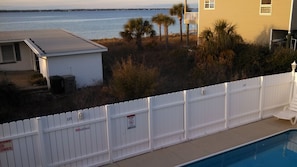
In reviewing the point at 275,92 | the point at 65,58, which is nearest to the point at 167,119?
the point at 275,92

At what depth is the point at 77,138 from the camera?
7.79 metres

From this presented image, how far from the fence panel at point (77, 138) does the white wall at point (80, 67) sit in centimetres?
1138

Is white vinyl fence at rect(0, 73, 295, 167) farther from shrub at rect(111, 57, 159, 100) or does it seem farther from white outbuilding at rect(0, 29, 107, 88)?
white outbuilding at rect(0, 29, 107, 88)

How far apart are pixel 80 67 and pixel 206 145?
11930mm

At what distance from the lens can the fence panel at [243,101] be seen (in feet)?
33.8

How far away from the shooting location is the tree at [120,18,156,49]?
31969 millimetres

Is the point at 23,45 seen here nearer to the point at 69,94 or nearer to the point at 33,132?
the point at 69,94

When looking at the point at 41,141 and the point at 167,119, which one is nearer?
the point at 41,141

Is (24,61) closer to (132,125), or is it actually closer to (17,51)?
(17,51)

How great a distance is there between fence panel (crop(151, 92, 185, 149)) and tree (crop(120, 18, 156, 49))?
23352 millimetres

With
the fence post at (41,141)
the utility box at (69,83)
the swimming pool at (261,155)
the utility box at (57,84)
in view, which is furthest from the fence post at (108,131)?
the utility box at (69,83)

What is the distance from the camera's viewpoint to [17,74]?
21.7 metres

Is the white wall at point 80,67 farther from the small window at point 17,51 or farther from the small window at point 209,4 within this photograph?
the small window at point 209,4

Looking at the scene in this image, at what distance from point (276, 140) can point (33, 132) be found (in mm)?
7510
